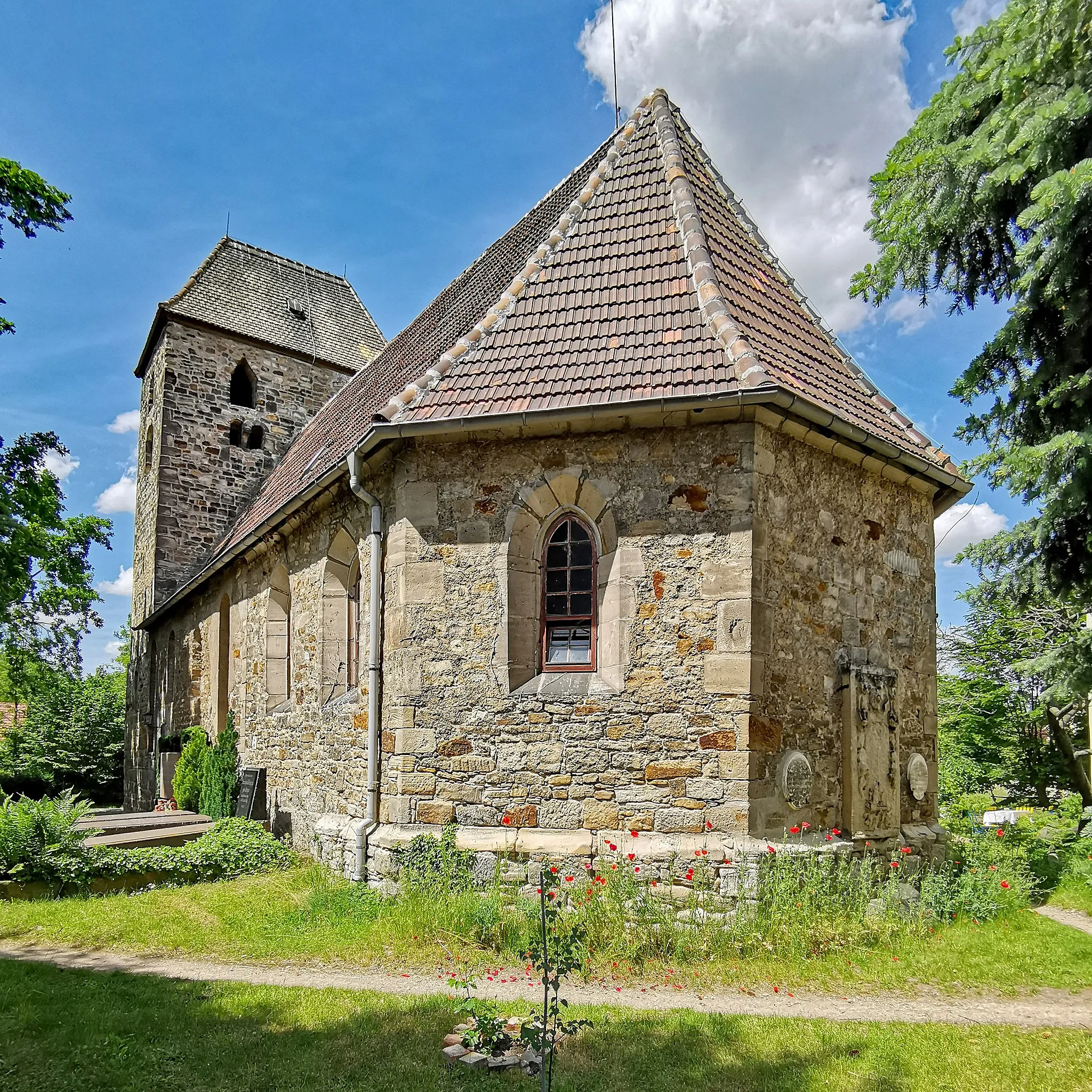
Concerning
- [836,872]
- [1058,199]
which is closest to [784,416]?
[1058,199]

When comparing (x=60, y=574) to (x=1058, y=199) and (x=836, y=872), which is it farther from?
(x=1058, y=199)

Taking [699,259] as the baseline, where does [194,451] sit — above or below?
above

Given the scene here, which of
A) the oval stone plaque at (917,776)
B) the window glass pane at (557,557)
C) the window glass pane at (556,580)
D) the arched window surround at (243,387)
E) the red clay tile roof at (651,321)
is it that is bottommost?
the oval stone plaque at (917,776)

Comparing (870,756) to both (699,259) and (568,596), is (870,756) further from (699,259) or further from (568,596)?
(699,259)

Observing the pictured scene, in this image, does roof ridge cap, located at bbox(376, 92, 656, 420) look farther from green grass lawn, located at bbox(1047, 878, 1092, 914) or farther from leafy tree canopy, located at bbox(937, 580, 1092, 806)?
leafy tree canopy, located at bbox(937, 580, 1092, 806)

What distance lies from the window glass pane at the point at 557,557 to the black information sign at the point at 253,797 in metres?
6.39

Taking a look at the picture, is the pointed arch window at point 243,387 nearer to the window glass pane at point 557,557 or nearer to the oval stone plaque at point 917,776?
the window glass pane at point 557,557

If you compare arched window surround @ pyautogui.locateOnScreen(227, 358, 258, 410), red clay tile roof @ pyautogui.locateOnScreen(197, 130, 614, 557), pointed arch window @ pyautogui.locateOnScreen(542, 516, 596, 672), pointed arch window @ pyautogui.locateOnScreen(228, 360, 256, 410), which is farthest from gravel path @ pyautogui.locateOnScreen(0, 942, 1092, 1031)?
pointed arch window @ pyautogui.locateOnScreen(228, 360, 256, 410)

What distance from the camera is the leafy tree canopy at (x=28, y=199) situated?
956 cm

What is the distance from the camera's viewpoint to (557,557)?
8312 millimetres

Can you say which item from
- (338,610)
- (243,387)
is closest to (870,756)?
(338,610)

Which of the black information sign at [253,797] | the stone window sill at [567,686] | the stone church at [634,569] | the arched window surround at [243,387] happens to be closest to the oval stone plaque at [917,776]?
the stone church at [634,569]

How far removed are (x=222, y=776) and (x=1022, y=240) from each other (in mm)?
12532

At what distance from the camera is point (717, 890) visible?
6.96 metres
